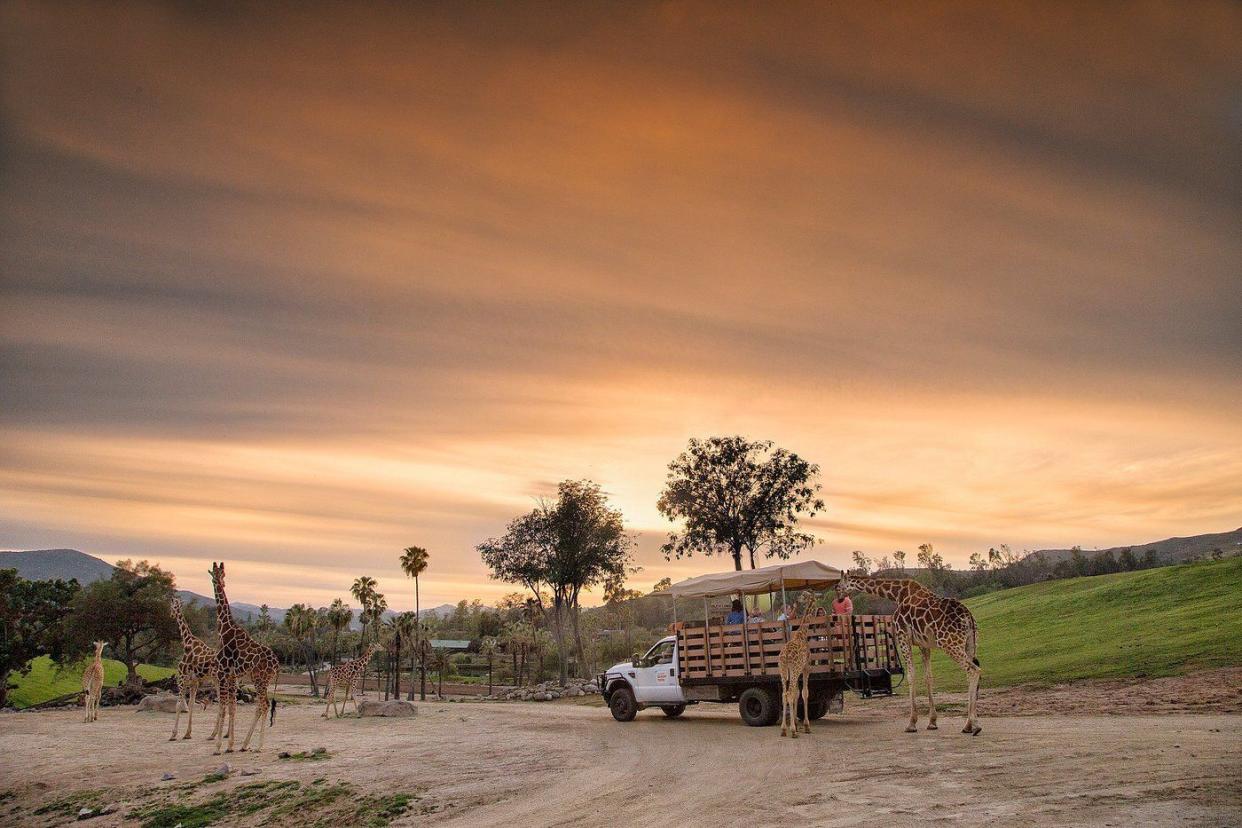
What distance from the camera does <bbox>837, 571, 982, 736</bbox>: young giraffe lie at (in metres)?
16.0

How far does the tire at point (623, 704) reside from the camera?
23016 millimetres

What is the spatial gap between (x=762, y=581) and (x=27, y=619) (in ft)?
140

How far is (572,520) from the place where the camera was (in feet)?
176

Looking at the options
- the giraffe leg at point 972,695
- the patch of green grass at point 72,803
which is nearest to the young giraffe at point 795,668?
the giraffe leg at point 972,695

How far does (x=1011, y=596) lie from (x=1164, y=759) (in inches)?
1886

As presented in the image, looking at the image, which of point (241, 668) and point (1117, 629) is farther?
point (1117, 629)

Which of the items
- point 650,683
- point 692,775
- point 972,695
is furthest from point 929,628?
point 650,683

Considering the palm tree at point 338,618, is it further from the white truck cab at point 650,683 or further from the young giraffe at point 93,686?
the white truck cab at point 650,683

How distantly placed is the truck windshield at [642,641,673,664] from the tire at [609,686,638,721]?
1.29 meters

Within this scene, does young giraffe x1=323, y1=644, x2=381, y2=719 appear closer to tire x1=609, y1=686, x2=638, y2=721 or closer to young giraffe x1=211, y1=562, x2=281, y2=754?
young giraffe x1=211, y1=562, x2=281, y2=754

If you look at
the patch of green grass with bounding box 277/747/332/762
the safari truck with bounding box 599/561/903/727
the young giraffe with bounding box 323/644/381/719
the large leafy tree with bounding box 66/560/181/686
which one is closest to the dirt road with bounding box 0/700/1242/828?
the patch of green grass with bounding box 277/747/332/762

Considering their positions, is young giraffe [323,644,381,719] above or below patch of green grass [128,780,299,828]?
above

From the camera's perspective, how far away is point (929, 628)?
1681 cm

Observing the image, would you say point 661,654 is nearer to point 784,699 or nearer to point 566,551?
point 784,699
